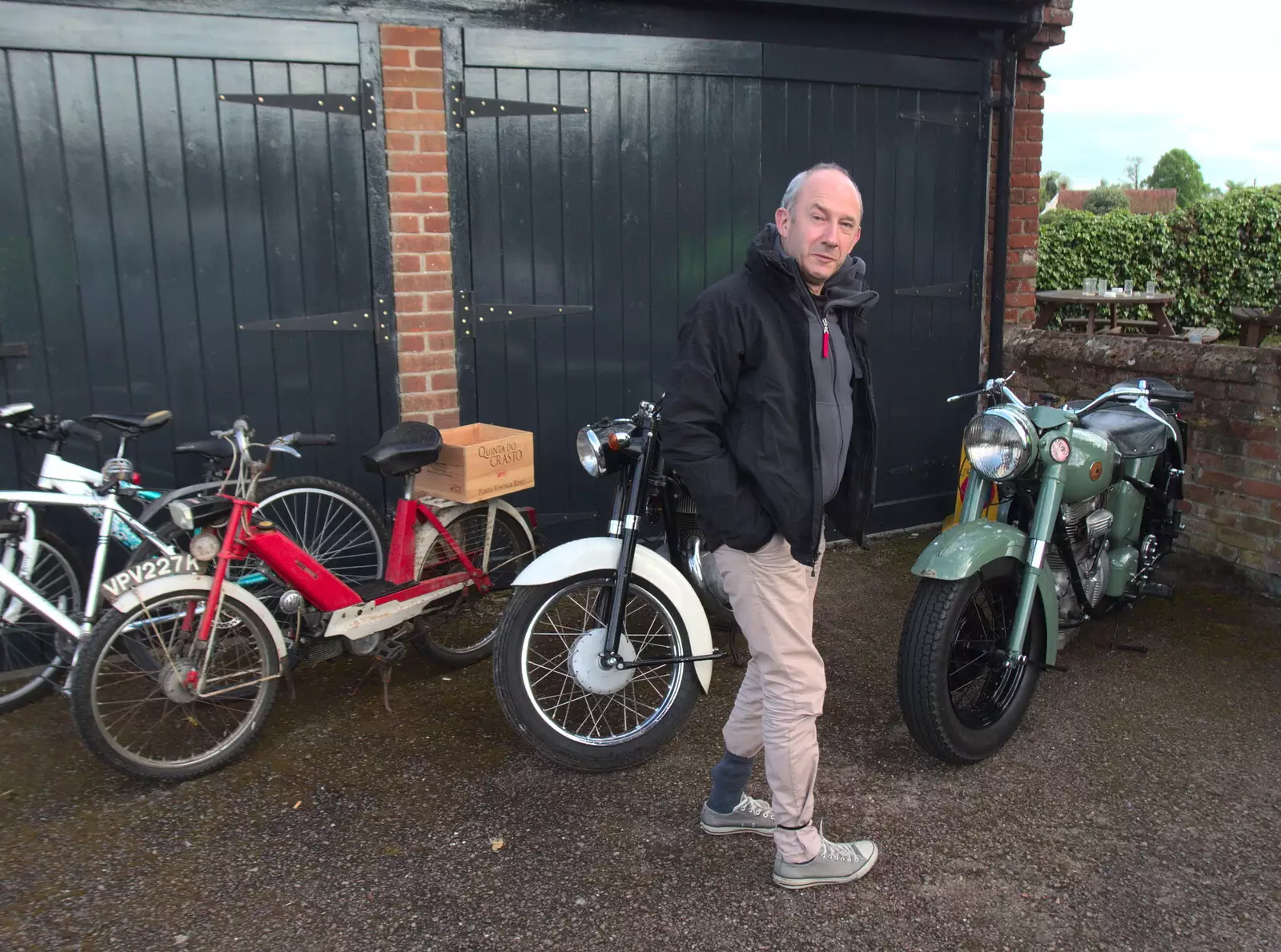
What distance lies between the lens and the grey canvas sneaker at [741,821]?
110 inches

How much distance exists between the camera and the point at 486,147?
14.3 feet

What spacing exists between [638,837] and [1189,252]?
44.9ft

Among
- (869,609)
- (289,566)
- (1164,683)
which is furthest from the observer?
(869,609)

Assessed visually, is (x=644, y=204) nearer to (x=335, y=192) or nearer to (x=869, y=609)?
(x=335, y=192)

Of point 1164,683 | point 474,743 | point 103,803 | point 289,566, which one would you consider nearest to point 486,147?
point 289,566

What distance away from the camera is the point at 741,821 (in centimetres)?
280

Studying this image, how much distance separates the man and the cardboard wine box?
1.46 meters

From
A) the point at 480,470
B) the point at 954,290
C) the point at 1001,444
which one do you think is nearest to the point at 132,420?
the point at 480,470

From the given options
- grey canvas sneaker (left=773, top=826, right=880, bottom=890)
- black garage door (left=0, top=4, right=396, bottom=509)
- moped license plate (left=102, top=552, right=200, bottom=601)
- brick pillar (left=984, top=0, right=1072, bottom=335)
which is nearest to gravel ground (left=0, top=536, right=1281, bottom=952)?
grey canvas sneaker (left=773, top=826, right=880, bottom=890)

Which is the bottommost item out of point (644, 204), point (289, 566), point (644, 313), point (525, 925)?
point (525, 925)

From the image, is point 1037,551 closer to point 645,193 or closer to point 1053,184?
point 645,193

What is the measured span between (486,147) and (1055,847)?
3.41 metres

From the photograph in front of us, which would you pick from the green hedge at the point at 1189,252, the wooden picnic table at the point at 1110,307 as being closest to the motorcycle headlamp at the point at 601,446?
the wooden picnic table at the point at 1110,307

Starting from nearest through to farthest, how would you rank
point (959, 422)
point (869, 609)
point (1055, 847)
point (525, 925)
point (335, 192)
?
1. point (525, 925)
2. point (1055, 847)
3. point (335, 192)
4. point (869, 609)
5. point (959, 422)
